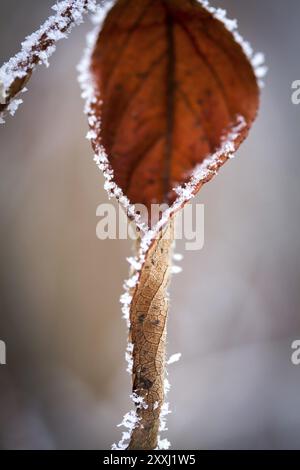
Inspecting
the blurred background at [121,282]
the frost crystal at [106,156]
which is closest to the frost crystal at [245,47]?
the frost crystal at [106,156]

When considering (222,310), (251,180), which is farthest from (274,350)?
(251,180)

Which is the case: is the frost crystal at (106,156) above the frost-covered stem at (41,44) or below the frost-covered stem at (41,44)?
below

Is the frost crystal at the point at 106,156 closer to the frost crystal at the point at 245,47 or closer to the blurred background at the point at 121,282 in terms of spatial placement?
the frost crystal at the point at 245,47

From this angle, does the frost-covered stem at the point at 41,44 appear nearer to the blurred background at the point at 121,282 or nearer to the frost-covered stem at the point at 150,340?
the frost-covered stem at the point at 150,340

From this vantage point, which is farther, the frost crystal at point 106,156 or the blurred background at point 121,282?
the blurred background at point 121,282

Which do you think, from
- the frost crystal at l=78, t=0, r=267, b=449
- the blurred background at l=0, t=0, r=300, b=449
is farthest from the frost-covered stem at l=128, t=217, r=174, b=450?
the blurred background at l=0, t=0, r=300, b=449

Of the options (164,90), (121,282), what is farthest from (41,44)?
(121,282)

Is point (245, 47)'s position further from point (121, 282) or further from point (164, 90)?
point (121, 282)
